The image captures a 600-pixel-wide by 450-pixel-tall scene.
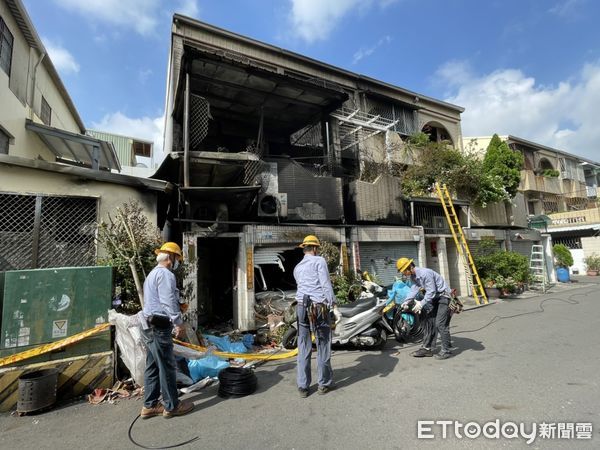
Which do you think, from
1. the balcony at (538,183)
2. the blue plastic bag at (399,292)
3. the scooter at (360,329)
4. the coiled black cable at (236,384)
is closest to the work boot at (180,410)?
the coiled black cable at (236,384)

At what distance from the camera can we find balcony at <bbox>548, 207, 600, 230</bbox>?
21.3 m

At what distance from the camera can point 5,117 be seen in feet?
27.1

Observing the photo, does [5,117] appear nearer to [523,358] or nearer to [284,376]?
[284,376]

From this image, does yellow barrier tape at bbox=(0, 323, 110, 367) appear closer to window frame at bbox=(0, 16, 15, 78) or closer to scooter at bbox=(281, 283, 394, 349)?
scooter at bbox=(281, 283, 394, 349)

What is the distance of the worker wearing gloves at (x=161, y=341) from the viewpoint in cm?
353

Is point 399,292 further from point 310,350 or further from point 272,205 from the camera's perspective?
point 272,205

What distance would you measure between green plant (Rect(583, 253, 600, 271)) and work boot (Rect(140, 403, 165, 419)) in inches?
1050

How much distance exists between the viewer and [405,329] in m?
6.66

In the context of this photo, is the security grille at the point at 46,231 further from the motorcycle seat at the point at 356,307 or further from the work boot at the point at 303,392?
the motorcycle seat at the point at 356,307

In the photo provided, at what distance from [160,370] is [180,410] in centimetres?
54

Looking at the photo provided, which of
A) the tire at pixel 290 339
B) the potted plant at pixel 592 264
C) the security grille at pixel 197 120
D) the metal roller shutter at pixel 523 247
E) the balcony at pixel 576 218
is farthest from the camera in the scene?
the balcony at pixel 576 218

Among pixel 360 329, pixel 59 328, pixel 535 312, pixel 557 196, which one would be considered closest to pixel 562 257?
pixel 557 196

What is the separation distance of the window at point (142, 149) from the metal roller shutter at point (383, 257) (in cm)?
1812

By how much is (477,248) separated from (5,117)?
17.3 metres
